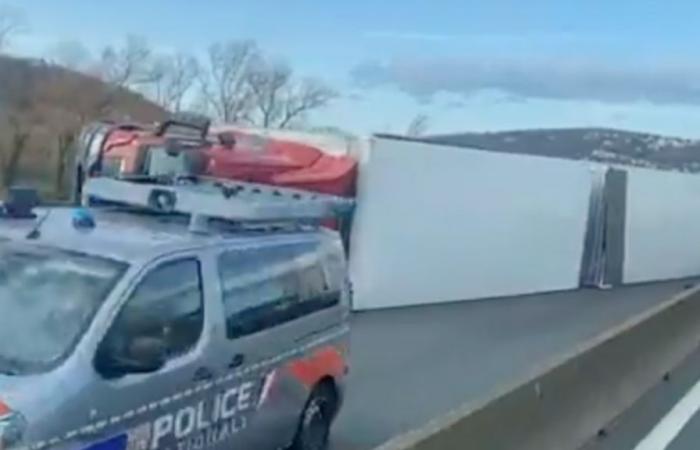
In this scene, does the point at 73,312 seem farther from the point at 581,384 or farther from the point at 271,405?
the point at 581,384

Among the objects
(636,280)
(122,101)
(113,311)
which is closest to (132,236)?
(113,311)

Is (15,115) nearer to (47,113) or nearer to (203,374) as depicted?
(47,113)

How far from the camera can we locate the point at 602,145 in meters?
33.5

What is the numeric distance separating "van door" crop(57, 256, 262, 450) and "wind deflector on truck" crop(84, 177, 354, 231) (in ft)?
2.31

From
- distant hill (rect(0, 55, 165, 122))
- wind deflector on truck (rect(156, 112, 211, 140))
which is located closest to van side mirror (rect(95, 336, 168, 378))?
wind deflector on truck (rect(156, 112, 211, 140))

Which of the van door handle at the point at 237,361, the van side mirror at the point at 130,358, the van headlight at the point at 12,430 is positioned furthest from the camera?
the van door handle at the point at 237,361

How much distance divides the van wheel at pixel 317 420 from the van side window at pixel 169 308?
72.9 inches

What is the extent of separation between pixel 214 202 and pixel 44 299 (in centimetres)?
171

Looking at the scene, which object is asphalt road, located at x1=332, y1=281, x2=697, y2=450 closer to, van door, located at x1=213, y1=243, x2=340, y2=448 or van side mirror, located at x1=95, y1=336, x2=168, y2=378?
van door, located at x1=213, y1=243, x2=340, y2=448

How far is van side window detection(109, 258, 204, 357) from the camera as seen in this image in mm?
7477

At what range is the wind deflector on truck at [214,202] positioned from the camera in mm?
8883

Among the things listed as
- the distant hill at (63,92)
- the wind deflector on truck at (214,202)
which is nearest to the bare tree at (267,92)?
the distant hill at (63,92)

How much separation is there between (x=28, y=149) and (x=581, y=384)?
18035 millimetres

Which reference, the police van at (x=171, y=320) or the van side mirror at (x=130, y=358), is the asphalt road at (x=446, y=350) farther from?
the van side mirror at (x=130, y=358)
